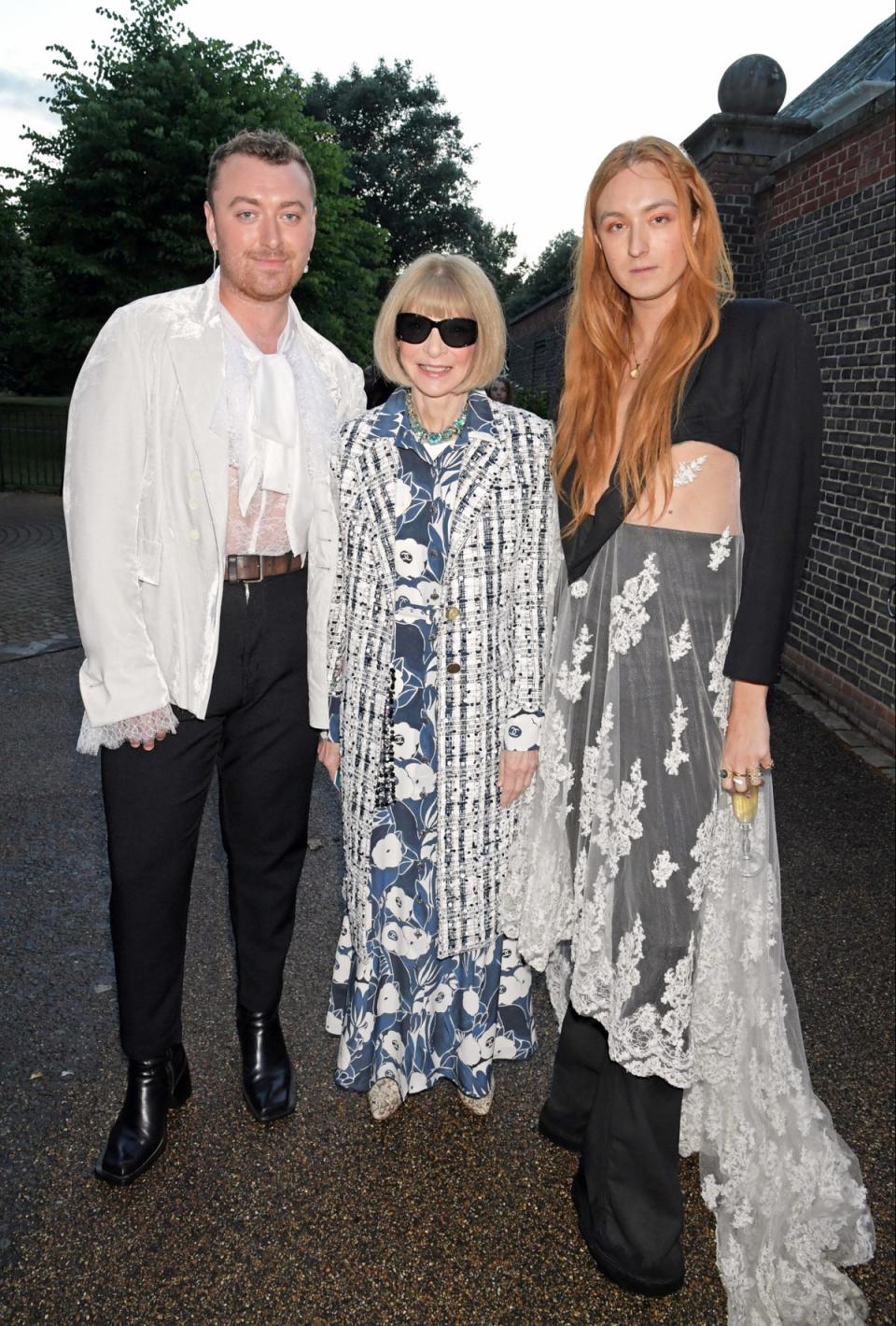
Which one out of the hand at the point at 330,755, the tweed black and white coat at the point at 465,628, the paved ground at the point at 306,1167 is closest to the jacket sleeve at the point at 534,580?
the tweed black and white coat at the point at 465,628

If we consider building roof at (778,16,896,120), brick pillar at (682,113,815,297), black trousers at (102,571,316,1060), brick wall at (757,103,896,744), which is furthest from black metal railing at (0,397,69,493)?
black trousers at (102,571,316,1060)

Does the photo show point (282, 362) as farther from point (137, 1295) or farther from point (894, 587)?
point (894, 587)

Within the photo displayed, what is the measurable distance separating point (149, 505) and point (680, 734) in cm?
141

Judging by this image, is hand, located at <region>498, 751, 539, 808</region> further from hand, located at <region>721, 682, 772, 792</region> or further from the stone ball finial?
the stone ball finial

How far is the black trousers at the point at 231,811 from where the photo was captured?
103 inches

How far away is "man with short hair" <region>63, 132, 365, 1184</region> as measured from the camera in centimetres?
242

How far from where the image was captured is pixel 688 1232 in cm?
252

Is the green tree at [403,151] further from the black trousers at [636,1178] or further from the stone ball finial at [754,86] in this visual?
the black trousers at [636,1178]

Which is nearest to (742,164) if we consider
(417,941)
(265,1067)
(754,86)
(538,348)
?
(754,86)

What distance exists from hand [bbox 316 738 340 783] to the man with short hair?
40mm

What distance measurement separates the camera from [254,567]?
2613 millimetres

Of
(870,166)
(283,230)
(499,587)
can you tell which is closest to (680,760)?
(499,587)

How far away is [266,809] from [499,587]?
0.97 metres

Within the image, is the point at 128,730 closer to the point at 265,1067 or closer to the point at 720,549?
the point at 265,1067
